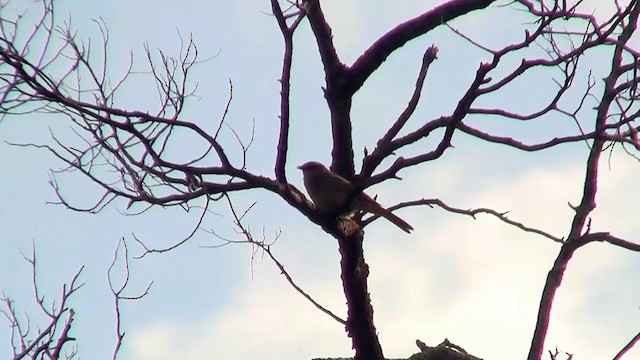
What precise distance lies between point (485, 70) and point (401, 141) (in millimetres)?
836

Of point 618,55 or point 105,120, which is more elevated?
point 618,55

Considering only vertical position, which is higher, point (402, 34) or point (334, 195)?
point (402, 34)

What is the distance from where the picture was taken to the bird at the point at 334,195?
145 inches

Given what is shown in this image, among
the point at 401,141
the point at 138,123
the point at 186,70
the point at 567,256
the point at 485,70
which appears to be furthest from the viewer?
the point at 567,256

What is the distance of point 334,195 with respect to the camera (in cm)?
373

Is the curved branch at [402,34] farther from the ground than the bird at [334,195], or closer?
farther from the ground

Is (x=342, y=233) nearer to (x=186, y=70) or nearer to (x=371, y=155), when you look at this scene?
(x=371, y=155)

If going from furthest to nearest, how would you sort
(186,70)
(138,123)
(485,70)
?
(186,70)
(138,123)
(485,70)

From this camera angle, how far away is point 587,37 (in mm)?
3727

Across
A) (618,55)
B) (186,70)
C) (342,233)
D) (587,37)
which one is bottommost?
(342,233)

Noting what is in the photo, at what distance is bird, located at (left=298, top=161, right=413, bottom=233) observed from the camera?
12.0 feet

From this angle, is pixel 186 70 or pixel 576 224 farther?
pixel 576 224

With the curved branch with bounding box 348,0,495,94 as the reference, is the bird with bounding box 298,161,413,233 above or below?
below

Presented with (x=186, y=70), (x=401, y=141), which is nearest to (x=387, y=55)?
(x=401, y=141)
